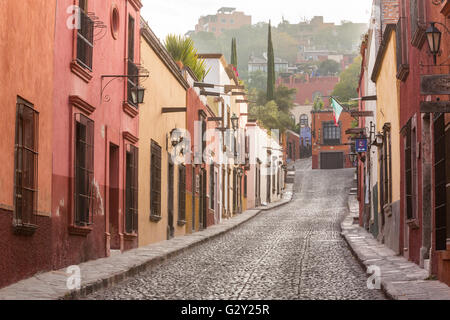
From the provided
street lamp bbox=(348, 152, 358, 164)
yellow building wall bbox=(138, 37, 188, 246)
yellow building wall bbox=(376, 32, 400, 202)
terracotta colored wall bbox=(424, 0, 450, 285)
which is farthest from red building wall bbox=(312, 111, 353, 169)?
terracotta colored wall bbox=(424, 0, 450, 285)

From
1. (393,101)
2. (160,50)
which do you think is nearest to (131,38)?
(160,50)

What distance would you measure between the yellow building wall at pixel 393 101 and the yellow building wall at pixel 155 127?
18.7 ft

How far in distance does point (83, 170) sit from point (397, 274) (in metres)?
5.52

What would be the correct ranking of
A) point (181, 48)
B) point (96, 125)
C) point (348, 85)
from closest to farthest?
point (96, 125), point (181, 48), point (348, 85)

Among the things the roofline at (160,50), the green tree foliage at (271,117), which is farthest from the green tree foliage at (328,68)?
the roofline at (160,50)

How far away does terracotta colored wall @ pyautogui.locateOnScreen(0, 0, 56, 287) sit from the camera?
9.94 m

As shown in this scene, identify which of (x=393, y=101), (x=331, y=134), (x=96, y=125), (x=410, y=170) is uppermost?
(x=331, y=134)

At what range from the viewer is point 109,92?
15.8 meters

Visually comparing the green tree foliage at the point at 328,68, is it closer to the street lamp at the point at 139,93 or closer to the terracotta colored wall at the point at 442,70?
the street lamp at the point at 139,93

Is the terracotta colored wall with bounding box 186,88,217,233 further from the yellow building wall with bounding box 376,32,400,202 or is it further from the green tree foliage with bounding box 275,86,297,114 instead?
the green tree foliage with bounding box 275,86,297,114

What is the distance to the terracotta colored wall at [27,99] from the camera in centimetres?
994

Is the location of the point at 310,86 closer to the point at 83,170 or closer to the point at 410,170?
the point at 410,170

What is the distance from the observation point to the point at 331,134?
2876 inches

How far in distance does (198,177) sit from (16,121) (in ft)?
58.7
